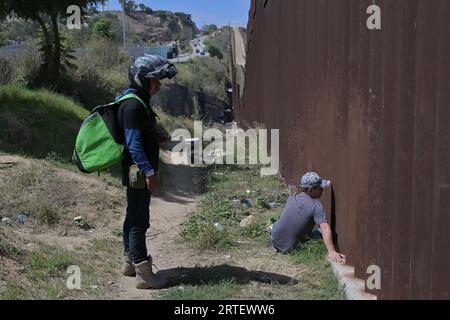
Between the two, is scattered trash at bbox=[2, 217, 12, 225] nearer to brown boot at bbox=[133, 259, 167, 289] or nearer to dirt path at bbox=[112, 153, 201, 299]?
dirt path at bbox=[112, 153, 201, 299]

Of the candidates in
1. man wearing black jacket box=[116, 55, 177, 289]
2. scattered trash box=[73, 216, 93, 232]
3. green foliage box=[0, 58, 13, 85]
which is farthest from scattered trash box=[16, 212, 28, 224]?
green foliage box=[0, 58, 13, 85]

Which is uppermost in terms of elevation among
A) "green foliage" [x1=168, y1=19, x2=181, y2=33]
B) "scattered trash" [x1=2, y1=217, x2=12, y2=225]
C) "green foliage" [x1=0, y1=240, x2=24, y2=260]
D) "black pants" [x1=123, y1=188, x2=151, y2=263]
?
"green foliage" [x1=168, y1=19, x2=181, y2=33]

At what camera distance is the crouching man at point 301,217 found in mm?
5727

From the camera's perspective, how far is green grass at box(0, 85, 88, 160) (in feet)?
33.8

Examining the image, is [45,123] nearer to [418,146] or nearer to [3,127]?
[3,127]

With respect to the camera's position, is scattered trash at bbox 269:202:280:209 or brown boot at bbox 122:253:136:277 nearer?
brown boot at bbox 122:253:136:277

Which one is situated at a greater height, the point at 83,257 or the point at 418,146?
the point at 418,146

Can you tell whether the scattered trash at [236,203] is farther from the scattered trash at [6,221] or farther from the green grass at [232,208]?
the scattered trash at [6,221]

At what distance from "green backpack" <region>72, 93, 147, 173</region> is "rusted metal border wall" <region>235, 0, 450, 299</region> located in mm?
1847

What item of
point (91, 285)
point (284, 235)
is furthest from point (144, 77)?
point (284, 235)

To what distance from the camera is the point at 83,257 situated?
5699 mm

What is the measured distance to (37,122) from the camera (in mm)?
11406

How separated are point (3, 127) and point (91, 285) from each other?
21.7ft

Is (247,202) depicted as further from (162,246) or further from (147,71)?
(147,71)
